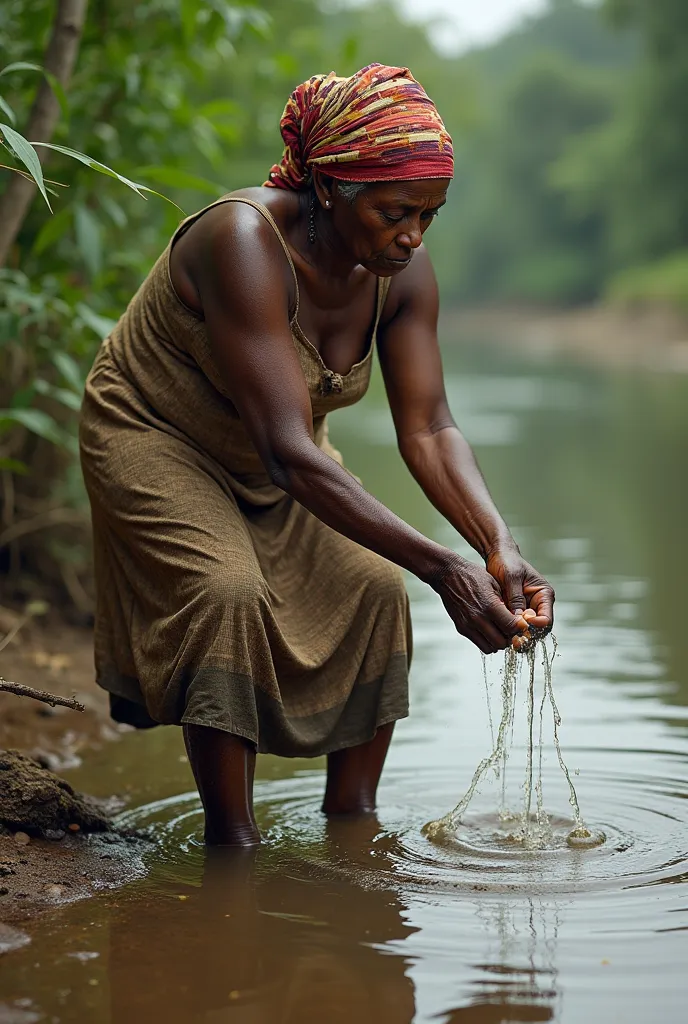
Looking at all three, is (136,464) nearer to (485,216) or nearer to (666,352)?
(666,352)

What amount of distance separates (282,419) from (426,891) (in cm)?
100

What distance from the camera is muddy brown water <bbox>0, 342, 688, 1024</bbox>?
2490 millimetres

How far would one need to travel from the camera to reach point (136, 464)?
133 inches

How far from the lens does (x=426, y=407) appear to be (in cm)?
368

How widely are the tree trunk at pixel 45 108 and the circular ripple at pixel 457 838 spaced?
1.68 metres

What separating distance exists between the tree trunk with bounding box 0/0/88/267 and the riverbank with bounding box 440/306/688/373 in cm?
2014

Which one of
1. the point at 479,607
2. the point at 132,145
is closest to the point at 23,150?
the point at 479,607

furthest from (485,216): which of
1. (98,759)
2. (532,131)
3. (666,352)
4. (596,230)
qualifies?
(98,759)

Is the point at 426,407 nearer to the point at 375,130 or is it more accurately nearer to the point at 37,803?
the point at 375,130

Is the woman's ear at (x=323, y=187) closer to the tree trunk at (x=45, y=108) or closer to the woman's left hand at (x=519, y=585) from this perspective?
the woman's left hand at (x=519, y=585)

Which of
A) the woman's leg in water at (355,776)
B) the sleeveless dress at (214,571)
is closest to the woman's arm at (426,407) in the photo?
the sleeveless dress at (214,571)

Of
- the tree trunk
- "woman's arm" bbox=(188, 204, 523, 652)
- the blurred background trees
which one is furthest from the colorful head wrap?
the tree trunk

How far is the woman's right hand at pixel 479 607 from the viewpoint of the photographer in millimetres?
3080

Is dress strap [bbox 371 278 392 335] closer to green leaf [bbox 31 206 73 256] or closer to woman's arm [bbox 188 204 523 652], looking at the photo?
woman's arm [bbox 188 204 523 652]
